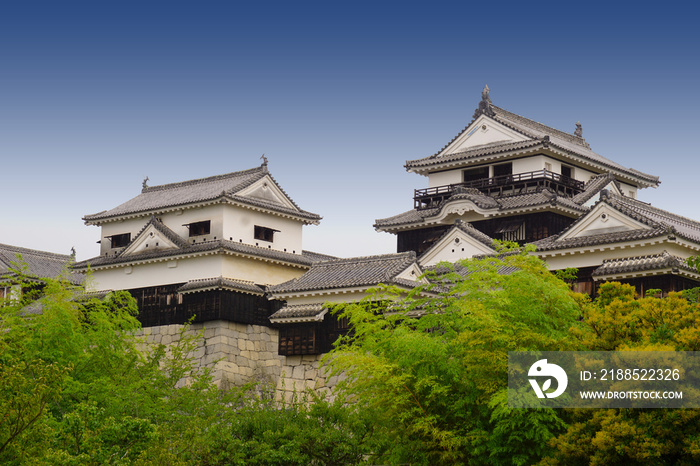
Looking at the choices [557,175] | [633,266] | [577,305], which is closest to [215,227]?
[557,175]

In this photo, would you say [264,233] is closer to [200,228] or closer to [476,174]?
[200,228]

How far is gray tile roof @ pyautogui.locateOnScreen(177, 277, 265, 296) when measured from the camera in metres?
40.8

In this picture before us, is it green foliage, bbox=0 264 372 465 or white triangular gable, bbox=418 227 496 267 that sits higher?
white triangular gable, bbox=418 227 496 267

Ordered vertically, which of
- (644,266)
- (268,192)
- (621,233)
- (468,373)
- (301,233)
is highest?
(268,192)

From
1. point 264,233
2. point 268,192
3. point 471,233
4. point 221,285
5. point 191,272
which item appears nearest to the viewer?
point 471,233

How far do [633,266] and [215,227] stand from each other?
709 inches

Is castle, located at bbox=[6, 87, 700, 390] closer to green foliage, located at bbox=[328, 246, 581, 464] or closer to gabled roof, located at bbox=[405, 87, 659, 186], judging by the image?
gabled roof, located at bbox=[405, 87, 659, 186]

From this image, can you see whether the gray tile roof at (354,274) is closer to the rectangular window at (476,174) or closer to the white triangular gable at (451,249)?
the white triangular gable at (451,249)

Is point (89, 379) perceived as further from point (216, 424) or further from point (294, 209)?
point (294, 209)

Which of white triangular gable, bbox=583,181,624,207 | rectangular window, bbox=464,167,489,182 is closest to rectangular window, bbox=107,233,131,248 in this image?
rectangular window, bbox=464,167,489,182

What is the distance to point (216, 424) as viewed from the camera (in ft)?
80.5

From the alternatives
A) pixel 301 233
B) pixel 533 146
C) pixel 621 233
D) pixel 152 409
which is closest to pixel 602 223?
pixel 621 233

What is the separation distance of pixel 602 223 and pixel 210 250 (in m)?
15.8

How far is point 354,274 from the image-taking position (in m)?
36.9
